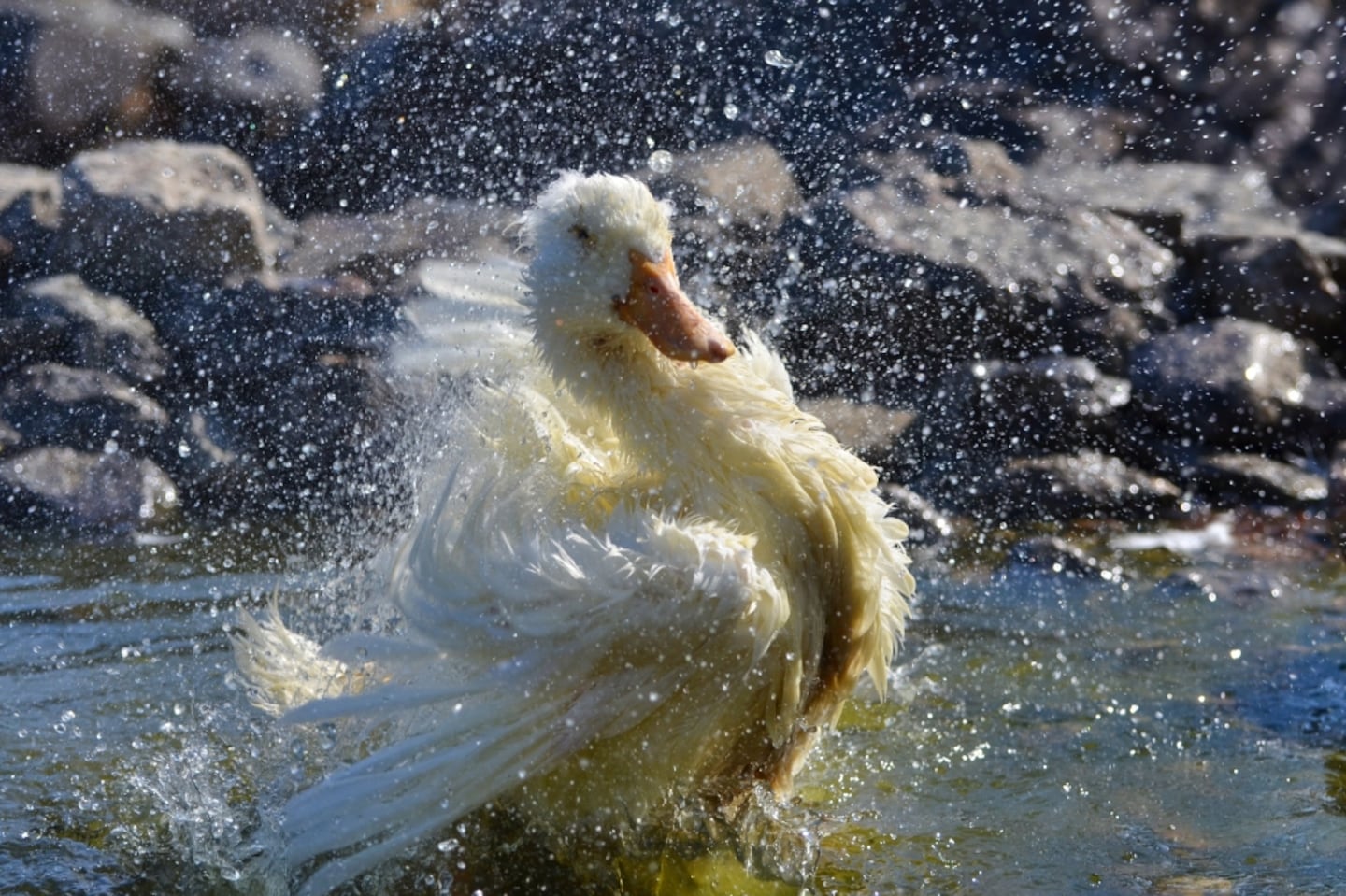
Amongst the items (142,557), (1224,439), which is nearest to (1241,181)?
Answer: (1224,439)

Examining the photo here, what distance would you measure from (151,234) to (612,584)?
6194 mm

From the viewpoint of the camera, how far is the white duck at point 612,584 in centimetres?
312

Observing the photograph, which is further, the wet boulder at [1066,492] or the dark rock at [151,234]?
the dark rock at [151,234]

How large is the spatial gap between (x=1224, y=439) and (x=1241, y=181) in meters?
3.00

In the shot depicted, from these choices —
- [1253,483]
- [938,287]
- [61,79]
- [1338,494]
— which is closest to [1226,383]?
[1253,483]

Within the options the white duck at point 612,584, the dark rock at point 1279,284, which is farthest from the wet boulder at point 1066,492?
the white duck at point 612,584

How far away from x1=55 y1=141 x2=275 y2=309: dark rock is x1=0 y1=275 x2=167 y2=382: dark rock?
28 cm

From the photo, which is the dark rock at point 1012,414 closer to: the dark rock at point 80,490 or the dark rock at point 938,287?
the dark rock at point 938,287

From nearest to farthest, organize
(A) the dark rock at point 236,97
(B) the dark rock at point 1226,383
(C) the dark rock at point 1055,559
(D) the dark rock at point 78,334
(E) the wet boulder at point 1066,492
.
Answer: (C) the dark rock at point 1055,559
(E) the wet boulder at point 1066,492
(B) the dark rock at point 1226,383
(D) the dark rock at point 78,334
(A) the dark rock at point 236,97

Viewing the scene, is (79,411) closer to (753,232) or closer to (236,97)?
(236,97)

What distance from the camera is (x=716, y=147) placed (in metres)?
9.38

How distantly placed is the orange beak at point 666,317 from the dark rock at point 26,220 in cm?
604

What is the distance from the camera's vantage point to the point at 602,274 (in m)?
3.43

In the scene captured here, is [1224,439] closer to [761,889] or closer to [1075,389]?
[1075,389]
